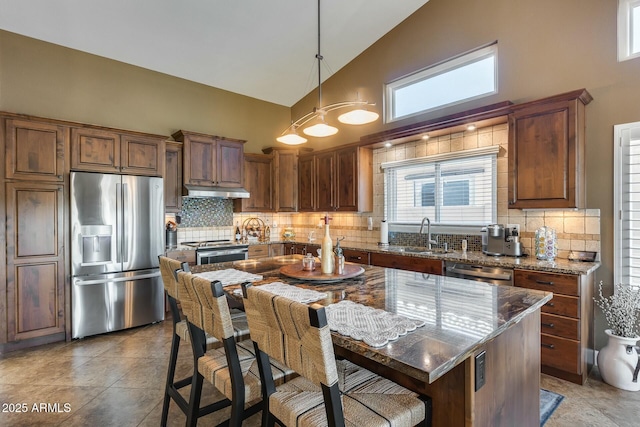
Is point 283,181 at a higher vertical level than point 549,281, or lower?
higher

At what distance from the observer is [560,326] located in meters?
2.62

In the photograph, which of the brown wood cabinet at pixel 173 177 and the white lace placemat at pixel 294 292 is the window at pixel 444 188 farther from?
the brown wood cabinet at pixel 173 177

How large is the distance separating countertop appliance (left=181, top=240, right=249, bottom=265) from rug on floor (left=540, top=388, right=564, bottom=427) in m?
3.73

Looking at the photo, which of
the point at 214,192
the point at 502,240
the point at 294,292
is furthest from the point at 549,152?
the point at 214,192

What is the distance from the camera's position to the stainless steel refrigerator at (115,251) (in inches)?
137

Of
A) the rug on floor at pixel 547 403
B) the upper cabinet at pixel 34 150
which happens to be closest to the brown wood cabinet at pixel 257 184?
the upper cabinet at pixel 34 150

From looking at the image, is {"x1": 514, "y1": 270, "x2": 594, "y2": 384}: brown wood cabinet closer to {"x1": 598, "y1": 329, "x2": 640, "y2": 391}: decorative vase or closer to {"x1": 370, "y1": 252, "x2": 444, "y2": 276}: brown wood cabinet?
{"x1": 598, "y1": 329, "x2": 640, "y2": 391}: decorative vase

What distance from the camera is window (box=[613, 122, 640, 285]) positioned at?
276cm

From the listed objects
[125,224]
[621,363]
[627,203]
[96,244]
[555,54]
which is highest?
[555,54]

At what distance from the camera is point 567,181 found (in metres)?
2.84

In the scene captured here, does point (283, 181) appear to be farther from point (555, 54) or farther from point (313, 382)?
point (313, 382)

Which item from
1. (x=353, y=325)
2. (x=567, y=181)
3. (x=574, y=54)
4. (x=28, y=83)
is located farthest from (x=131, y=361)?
(x=574, y=54)

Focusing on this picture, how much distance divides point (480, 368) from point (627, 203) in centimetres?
270

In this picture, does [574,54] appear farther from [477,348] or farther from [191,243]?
[191,243]
